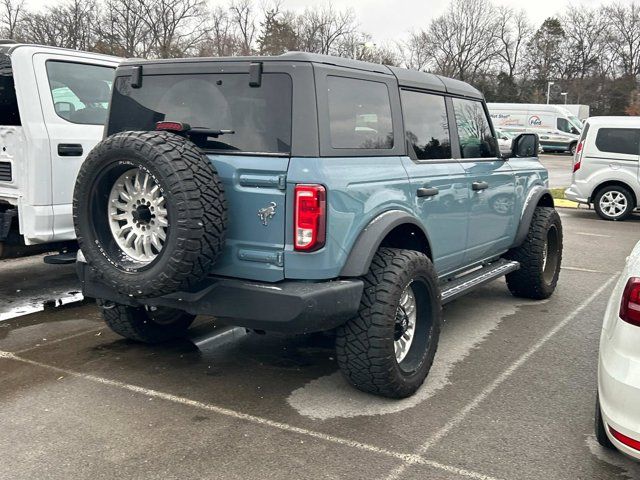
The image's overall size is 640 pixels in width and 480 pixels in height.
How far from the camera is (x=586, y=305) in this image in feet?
20.2

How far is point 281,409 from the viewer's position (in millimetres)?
3715

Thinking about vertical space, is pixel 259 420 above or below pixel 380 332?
below

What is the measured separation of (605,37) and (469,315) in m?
73.0

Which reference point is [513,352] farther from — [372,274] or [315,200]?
[315,200]

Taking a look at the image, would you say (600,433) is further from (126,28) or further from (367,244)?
(126,28)

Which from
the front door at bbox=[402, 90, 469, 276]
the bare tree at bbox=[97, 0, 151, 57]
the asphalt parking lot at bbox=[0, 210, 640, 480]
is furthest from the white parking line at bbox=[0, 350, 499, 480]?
the bare tree at bbox=[97, 0, 151, 57]

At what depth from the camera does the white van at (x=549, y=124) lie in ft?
117

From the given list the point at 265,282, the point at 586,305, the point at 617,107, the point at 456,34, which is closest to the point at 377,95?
the point at 265,282

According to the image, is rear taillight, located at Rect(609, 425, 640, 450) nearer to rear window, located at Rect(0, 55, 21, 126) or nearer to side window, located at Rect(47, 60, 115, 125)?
side window, located at Rect(47, 60, 115, 125)

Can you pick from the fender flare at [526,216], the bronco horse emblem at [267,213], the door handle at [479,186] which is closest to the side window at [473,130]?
the door handle at [479,186]

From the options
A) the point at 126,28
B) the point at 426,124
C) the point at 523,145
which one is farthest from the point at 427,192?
the point at 126,28

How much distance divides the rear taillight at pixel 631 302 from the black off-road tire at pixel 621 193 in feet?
35.5

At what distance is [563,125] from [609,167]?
25.1 meters

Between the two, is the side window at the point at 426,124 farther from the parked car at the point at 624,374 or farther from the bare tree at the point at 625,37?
the bare tree at the point at 625,37
